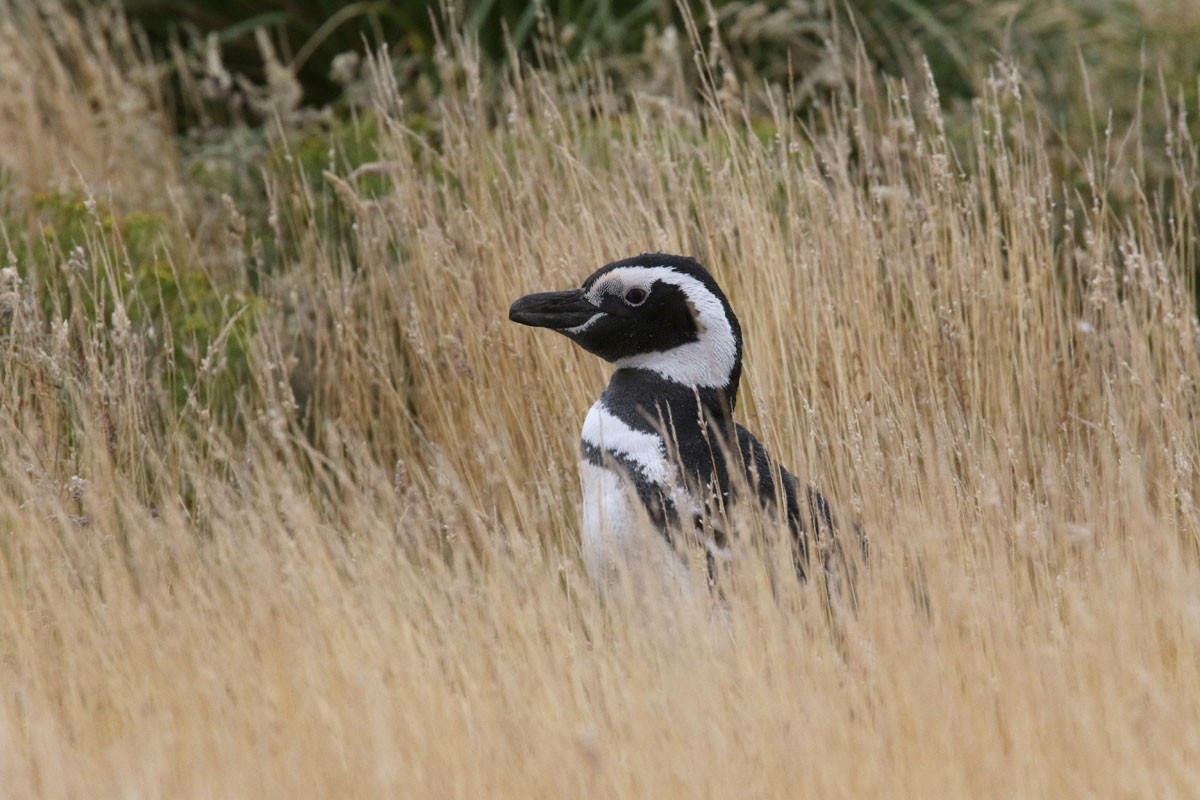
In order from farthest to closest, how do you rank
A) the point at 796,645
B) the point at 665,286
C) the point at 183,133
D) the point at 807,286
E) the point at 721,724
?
the point at 183,133 < the point at 807,286 < the point at 665,286 < the point at 796,645 < the point at 721,724

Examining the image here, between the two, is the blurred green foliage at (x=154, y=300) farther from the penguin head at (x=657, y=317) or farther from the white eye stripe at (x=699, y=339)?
the white eye stripe at (x=699, y=339)

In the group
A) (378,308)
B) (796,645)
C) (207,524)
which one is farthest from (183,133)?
(796,645)

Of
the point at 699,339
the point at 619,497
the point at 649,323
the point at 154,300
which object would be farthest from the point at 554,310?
the point at 154,300

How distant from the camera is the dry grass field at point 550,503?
2.74 metres

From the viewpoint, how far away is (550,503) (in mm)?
4020

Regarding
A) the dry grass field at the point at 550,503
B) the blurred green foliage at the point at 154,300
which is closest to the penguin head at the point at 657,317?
the dry grass field at the point at 550,503

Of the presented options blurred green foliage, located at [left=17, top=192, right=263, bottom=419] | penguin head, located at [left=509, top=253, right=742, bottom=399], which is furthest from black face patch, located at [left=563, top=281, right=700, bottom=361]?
blurred green foliage, located at [left=17, top=192, right=263, bottom=419]

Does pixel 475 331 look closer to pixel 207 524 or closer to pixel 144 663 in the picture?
pixel 207 524

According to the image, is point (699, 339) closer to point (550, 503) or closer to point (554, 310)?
point (554, 310)

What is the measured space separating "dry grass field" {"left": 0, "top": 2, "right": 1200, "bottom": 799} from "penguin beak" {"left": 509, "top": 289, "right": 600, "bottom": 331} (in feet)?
1.04

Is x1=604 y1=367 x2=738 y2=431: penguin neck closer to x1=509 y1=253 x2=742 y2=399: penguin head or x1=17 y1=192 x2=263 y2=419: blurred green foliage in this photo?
x1=509 y1=253 x2=742 y2=399: penguin head

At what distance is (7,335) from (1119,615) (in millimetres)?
2985

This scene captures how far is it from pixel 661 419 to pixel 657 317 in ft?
0.99

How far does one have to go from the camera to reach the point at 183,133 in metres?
9.24
